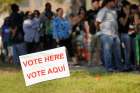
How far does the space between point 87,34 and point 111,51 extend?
6.21 feet

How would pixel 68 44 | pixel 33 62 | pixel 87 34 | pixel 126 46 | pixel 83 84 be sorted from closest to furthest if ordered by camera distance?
1. pixel 33 62
2. pixel 83 84
3. pixel 126 46
4. pixel 87 34
5. pixel 68 44

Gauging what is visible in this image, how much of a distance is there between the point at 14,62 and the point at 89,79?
539 cm

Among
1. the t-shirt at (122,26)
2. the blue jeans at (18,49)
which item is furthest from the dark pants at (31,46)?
the t-shirt at (122,26)

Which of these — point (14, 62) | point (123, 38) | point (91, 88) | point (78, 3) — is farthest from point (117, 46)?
point (78, 3)

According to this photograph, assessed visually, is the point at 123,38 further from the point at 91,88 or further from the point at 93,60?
the point at 91,88

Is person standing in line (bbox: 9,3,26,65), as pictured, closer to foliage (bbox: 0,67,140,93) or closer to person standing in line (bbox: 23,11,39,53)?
person standing in line (bbox: 23,11,39,53)

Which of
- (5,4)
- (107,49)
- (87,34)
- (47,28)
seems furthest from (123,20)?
(5,4)

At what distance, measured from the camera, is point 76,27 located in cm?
1709

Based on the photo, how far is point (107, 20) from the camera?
48.8 feet

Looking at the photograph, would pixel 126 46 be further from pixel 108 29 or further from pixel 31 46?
pixel 31 46

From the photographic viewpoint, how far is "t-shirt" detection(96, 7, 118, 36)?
14773 millimetres

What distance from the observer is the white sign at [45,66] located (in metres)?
11.5

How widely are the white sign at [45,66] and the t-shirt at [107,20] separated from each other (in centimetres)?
331

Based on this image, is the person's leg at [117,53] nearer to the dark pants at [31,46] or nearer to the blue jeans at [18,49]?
the dark pants at [31,46]
